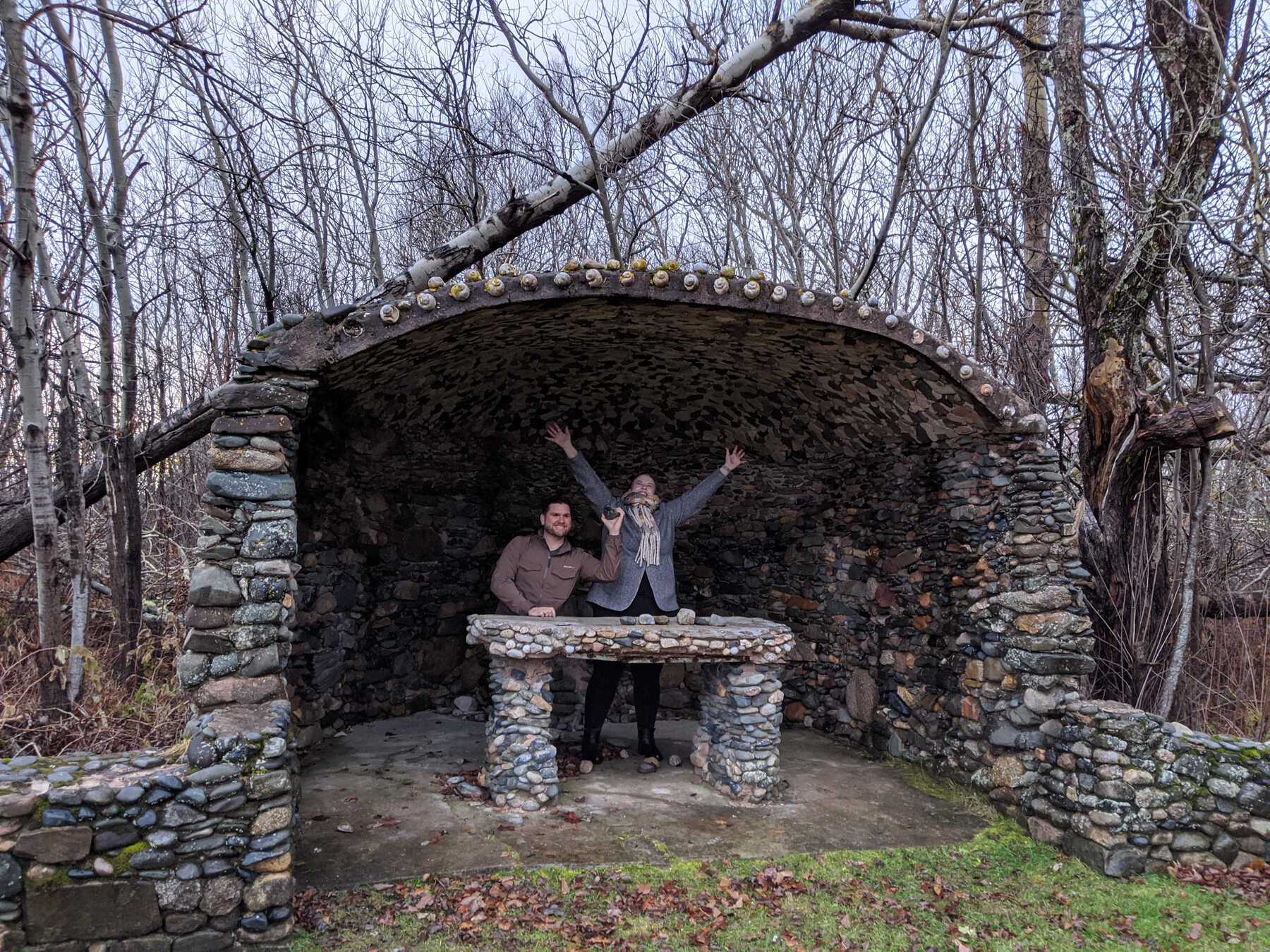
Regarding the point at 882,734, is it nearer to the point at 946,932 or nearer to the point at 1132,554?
the point at 1132,554

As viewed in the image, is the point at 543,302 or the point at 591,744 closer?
the point at 543,302

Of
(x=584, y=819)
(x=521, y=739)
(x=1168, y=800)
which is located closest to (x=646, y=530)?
(x=521, y=739)

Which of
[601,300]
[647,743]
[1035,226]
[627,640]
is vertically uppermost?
[1035,226]

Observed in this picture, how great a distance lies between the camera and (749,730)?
197 inches

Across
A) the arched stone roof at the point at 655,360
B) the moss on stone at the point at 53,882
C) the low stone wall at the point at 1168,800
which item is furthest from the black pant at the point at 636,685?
the moss on stone at the point at 53,882

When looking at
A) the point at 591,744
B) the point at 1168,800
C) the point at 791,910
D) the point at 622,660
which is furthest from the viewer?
the point at 591,744

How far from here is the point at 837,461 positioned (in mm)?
6852

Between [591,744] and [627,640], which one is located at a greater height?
[627,640]

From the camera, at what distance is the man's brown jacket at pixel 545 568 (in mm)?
5836

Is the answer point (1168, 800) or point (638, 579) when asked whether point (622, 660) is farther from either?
point (1168, 800)

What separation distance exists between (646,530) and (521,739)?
1.77m

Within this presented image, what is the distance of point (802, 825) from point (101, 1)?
6.90m

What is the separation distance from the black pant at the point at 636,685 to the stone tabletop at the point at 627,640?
565 mm

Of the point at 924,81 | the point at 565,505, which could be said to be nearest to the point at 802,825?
the point at 565,505
